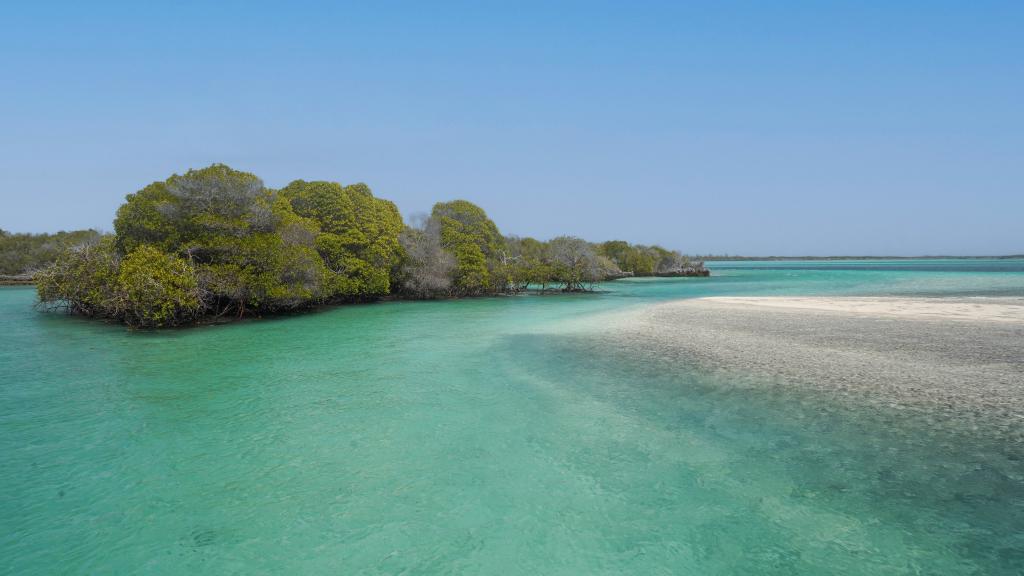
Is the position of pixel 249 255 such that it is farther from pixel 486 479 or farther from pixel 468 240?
pixel 486 479

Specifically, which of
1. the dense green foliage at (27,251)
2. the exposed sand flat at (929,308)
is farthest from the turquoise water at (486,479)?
the dense green foliage at (27,251)

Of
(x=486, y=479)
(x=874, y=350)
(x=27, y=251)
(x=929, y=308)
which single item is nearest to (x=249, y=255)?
(x=486, y=479)

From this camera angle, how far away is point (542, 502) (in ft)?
19.2

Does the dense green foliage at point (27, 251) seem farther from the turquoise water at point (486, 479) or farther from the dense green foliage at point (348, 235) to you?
the turquoise water at point (486, 479)

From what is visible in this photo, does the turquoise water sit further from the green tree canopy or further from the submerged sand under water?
the green tree canopy

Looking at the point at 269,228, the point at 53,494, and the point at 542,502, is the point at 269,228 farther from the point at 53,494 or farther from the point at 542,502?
the point at 542,502

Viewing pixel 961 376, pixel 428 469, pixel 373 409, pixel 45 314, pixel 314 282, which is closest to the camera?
pixel 428 469

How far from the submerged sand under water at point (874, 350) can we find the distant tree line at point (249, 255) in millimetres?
15749

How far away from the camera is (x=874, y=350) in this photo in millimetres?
13961

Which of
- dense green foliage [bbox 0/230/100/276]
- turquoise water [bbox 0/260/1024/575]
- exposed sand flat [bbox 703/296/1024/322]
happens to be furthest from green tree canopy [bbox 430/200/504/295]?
dense green foliage [bbox 0/230/100/276]

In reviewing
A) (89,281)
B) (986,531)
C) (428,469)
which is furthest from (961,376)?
(89,281)

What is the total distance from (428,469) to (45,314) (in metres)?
31.9

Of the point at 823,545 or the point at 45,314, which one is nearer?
the point at 823,545

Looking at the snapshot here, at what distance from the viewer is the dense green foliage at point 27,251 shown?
54.6 meters
